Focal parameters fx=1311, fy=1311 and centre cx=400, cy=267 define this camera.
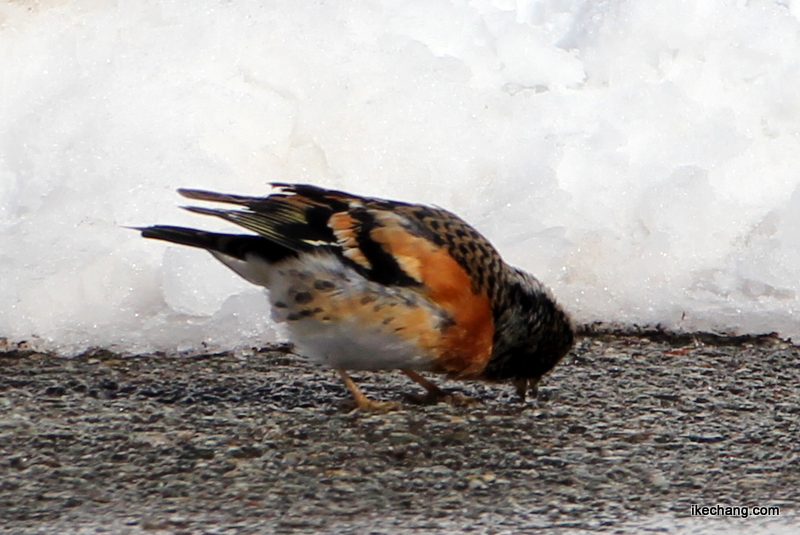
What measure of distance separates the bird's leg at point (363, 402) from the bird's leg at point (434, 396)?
0.38ft

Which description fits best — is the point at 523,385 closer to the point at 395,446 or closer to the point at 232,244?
the point at 395,446

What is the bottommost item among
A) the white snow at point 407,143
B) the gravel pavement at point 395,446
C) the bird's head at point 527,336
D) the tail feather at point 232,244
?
the gravel pavement at point 395,446

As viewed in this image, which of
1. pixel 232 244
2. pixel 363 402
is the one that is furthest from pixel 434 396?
pixel 232 244

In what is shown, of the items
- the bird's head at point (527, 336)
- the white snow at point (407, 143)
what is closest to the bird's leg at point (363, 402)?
the bird's head at point (527, 336)

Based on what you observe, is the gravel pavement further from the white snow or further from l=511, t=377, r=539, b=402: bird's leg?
the white snow

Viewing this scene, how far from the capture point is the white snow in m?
5.08

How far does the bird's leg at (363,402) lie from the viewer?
13.8ft

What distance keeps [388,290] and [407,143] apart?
6.76 ft

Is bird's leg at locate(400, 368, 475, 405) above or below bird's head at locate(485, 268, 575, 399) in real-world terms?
below

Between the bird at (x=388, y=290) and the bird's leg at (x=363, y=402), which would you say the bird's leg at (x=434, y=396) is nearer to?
the bird at (x=388, y=290)

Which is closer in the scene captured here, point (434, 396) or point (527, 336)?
point (527, 336)

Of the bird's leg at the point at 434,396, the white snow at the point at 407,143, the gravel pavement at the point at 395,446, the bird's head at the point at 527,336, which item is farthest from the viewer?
the white snow at the point at 407,143

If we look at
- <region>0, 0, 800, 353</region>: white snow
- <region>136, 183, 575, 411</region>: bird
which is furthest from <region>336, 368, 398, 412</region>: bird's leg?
<region>0, 0, 800, 353</region>: white snow

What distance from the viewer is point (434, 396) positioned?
4367 millimetres
